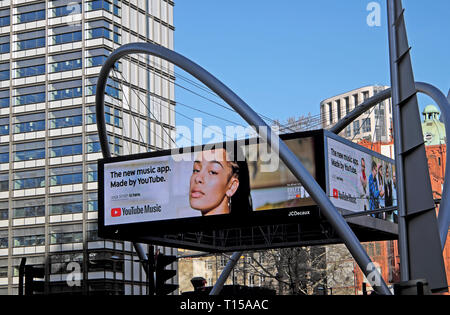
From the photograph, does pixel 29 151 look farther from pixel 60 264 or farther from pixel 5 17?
Answer: pixel 5 17

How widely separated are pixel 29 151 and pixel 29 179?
307 cm

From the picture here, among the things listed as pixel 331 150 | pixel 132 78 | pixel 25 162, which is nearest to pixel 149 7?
pixel 132 78

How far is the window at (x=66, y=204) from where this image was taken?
8331 centimetres

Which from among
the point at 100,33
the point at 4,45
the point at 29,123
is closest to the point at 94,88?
the point at 100,33

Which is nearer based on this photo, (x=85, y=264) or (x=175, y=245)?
(x=175, y=245)

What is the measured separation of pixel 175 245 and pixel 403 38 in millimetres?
33503

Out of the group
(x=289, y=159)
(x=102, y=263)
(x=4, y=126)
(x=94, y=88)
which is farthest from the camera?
(x=4, y=126)

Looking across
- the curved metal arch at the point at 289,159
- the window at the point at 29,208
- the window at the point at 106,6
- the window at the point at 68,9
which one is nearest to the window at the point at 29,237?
the window at the point at 29,208

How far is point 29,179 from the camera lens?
86562 millimetres

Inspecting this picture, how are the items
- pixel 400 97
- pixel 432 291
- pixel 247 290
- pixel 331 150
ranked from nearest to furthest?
pixel 432 291 → pixel 400 97 → pixel 331 150 → pixel 247 290

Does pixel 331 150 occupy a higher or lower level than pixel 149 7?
lower

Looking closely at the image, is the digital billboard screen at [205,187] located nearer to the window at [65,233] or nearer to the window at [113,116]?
the window at [65,233]

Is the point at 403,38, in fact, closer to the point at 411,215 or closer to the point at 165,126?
the point at 411,215

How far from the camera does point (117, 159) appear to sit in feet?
137
